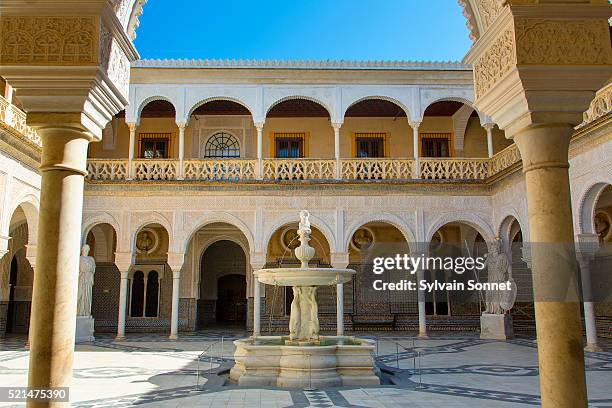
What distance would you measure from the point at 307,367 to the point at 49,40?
5105 millimetres

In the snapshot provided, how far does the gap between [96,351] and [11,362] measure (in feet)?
6.29

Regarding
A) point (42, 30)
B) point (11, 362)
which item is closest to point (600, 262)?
point (11, 362)

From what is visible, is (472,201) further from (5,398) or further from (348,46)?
(5,398)

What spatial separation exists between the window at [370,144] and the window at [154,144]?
586 cm

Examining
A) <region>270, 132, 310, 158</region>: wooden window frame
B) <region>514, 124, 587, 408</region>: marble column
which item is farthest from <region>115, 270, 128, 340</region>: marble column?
<region>514, 124, 587, 408</region>: marble column

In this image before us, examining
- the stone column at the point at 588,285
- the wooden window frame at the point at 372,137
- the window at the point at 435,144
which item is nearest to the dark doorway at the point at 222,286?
the wooden window frame at the point at 372,137

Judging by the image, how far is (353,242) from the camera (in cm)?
1759

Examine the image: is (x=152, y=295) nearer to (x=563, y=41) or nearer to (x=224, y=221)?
(x=224, y=221)

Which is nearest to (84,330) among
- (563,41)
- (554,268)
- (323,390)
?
(323,390)

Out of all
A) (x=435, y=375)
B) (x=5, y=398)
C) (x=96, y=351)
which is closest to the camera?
(x=5, y=398)

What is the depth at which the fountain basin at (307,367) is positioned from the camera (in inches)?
282

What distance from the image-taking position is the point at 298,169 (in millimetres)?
14766

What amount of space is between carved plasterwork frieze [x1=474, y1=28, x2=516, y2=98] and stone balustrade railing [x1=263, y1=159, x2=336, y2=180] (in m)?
10.9

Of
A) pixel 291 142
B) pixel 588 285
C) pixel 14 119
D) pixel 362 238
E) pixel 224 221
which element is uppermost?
pixel 291 142
